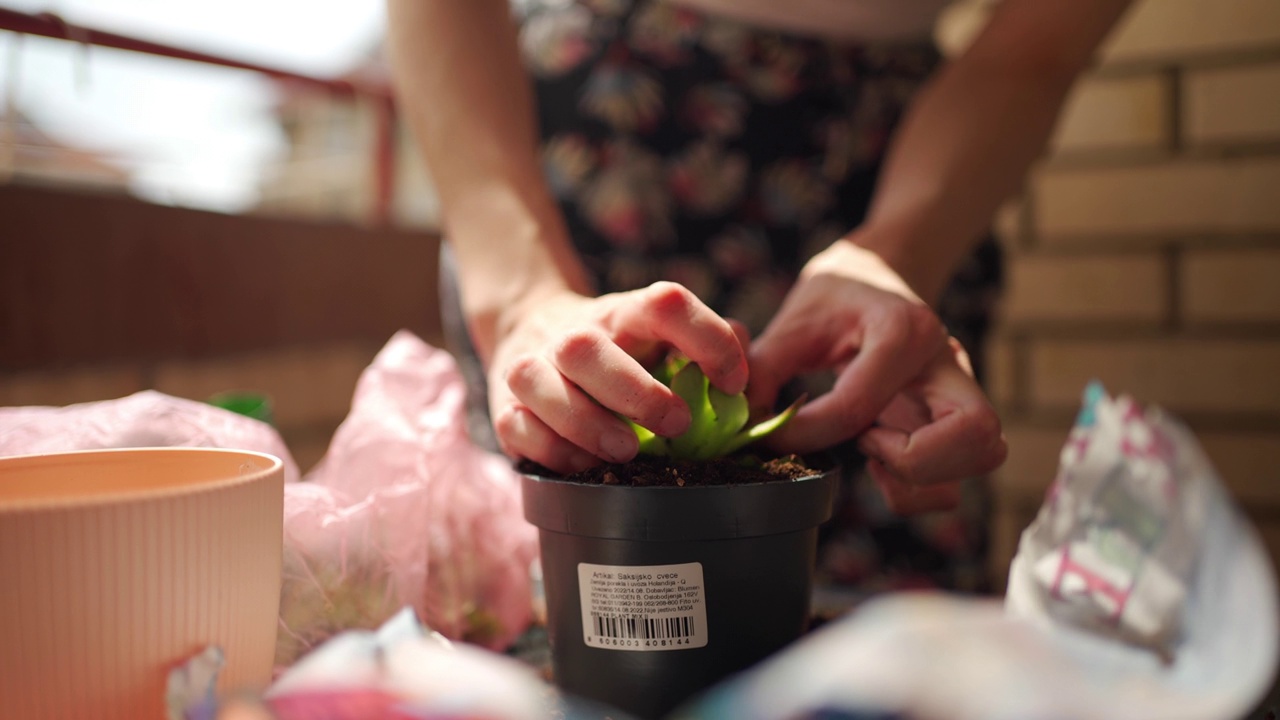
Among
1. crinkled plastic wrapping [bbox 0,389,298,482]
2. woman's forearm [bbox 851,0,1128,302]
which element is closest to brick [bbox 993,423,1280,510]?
woman's forearm [bbox 851,0,1128,302]

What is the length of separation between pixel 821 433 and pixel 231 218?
1.32 m

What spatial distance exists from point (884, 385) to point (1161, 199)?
1042 millimetres

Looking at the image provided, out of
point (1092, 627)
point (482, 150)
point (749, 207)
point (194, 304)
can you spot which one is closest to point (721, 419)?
point (1092, 627)

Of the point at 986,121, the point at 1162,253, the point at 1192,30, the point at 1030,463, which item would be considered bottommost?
the point at 1030,463

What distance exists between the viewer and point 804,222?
3.32ft

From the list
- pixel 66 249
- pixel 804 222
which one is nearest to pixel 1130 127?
pixel 804 222

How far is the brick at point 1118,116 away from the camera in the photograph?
1384 millimetres

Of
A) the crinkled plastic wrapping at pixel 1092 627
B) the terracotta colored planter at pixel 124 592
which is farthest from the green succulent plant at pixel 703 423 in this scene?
the terracotta colored planter at pixel 124 592

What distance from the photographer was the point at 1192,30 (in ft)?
4.42

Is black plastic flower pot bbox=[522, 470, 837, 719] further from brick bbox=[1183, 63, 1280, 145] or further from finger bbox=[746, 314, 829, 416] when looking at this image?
brick bbox=[1183, 63, 1280, 145]

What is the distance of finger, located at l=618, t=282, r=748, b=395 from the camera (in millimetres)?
501

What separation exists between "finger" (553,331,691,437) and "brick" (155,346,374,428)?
1169mm

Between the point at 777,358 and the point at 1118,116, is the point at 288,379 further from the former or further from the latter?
the point at 1118,116

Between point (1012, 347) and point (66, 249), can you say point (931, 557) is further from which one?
point (66, 249)
